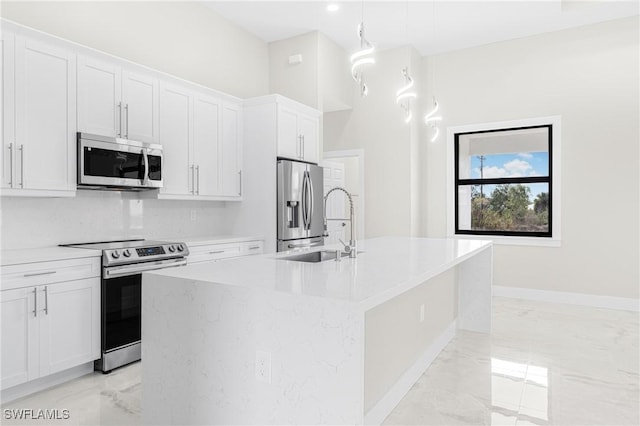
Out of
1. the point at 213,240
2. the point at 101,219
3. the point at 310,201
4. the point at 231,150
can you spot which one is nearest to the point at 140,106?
the point at 101,219

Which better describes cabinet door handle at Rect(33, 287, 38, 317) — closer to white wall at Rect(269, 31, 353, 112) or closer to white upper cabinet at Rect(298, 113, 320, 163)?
white upper cabinet at Rect(298, 113, 320, 163)

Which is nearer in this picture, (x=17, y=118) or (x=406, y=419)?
(x=406, y=419)

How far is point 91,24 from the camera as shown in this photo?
11.4ft

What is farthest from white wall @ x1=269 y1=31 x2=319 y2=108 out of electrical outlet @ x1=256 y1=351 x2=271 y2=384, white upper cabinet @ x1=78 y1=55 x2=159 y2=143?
electrical outlet @ x1=256 y1=351 x2=271 y2=384

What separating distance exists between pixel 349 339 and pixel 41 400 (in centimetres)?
214

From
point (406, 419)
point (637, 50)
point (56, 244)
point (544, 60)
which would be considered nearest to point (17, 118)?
point (56, 244)

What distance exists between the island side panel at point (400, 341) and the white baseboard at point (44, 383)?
201 centimetres

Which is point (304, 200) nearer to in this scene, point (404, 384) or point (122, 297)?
point (122, 297)

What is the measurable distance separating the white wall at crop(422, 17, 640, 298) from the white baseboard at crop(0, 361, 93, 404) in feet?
15.6

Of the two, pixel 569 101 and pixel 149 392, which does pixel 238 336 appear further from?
pixel 569 101

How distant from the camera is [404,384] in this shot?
104 inches

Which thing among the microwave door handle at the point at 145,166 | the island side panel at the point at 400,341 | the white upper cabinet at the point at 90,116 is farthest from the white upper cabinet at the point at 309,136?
the island side panel at the point at 400,341

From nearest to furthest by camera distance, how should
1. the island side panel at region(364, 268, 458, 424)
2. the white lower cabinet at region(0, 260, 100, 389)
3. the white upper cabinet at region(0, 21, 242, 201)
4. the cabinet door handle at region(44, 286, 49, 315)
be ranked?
the island side panel at region(364, 268, 458, 424) < the white lower cabinet at region(0, 260, 100, 389) < the cabinet door handle at region(44, 286, 49, 315) < the white upper cabinet at region(0, 21, 242, 201)

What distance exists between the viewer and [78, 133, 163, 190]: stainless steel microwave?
10.2 feet
